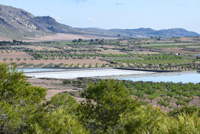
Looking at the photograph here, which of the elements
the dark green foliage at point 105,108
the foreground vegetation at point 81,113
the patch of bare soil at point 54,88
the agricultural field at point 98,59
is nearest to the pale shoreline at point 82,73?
the agricultural field at point 98,59

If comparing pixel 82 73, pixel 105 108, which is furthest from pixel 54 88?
pixel 105 108

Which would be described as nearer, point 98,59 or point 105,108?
point 105,108

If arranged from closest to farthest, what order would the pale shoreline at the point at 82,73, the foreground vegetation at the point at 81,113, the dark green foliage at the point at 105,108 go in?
the foreground vegetation at the point at 81,113 → the dark green foliage at the point at 105,108 → the pale shoreline at the point at 82,73

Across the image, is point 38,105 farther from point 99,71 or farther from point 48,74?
point 99,71

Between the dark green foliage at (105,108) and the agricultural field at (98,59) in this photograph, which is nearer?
the dark green foliage at (105,108)

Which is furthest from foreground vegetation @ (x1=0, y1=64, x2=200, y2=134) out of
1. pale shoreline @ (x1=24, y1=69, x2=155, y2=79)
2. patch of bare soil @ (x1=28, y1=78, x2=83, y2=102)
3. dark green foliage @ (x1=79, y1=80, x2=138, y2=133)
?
pale shoreline @ (x1=24, y1=69, x2=155, y2=79)

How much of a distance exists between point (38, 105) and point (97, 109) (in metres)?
5.26

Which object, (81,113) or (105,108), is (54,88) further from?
(105,108)

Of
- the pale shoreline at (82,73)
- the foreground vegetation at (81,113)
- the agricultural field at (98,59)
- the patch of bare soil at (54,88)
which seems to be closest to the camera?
the foreground vegetation at (81,113)

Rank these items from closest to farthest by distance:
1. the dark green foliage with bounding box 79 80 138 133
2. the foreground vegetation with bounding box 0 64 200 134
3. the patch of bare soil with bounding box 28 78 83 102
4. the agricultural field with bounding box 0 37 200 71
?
the foreground vegetation with bounding box 0 64 200 134, the dark green foliage with bounding box 79 80 138 133, the patch of bare soil with bounding box 28 78 83 102, the agricultural field with bounding box 0 37 200 71

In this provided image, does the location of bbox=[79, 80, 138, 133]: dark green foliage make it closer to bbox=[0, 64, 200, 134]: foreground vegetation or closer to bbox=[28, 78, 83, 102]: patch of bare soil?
bbox=[0, 64, 200, 134]: foreground vegetation

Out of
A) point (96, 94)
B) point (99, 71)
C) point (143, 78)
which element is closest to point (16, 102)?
point (96, 94)

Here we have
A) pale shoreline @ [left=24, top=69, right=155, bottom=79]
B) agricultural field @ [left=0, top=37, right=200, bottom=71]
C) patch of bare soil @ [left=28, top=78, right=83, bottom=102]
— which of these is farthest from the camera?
agricultural field @ [left=0, top=37, right=200, bottom=71]

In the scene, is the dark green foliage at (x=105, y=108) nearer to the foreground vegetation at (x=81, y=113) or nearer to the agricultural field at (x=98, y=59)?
the foreground vegetation at (x=81, y=113)
